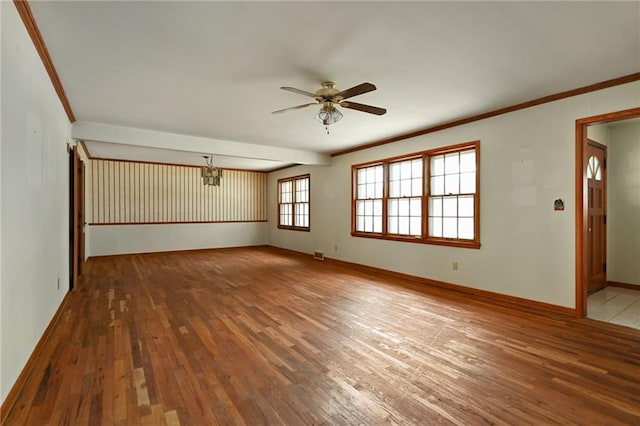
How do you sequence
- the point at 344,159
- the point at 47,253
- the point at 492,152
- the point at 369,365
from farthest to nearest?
the point at 344,159 < the point at 492,152 < the point at 47,253 < the point at 369,365

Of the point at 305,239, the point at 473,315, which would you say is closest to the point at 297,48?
the point at 473,315

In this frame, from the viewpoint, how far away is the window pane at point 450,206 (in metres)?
4.88

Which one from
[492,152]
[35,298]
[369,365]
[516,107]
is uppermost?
[516,107]

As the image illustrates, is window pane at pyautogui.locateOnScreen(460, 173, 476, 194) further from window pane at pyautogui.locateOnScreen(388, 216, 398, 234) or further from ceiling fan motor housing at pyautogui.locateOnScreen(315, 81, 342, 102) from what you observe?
ceiling fan motor housing at pyautogui.locateOnScreen(315, 81, 342, 102)

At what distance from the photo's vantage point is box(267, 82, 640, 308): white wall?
11.8 feet

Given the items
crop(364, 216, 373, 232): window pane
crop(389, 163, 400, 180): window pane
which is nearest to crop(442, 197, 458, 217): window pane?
crop(389, 163, 400, 180): window pane

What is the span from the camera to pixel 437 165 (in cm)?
518

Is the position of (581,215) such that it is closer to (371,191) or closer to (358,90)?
(358,90)

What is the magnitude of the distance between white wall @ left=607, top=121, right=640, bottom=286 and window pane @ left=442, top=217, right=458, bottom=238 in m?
2.57

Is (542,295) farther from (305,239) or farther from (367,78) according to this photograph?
(305,239)

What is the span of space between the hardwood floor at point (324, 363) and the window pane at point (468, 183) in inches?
64.2

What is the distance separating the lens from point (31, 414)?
6.03 ft

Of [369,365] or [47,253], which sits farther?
[47,253]

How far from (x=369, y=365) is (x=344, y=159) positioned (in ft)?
17.1
